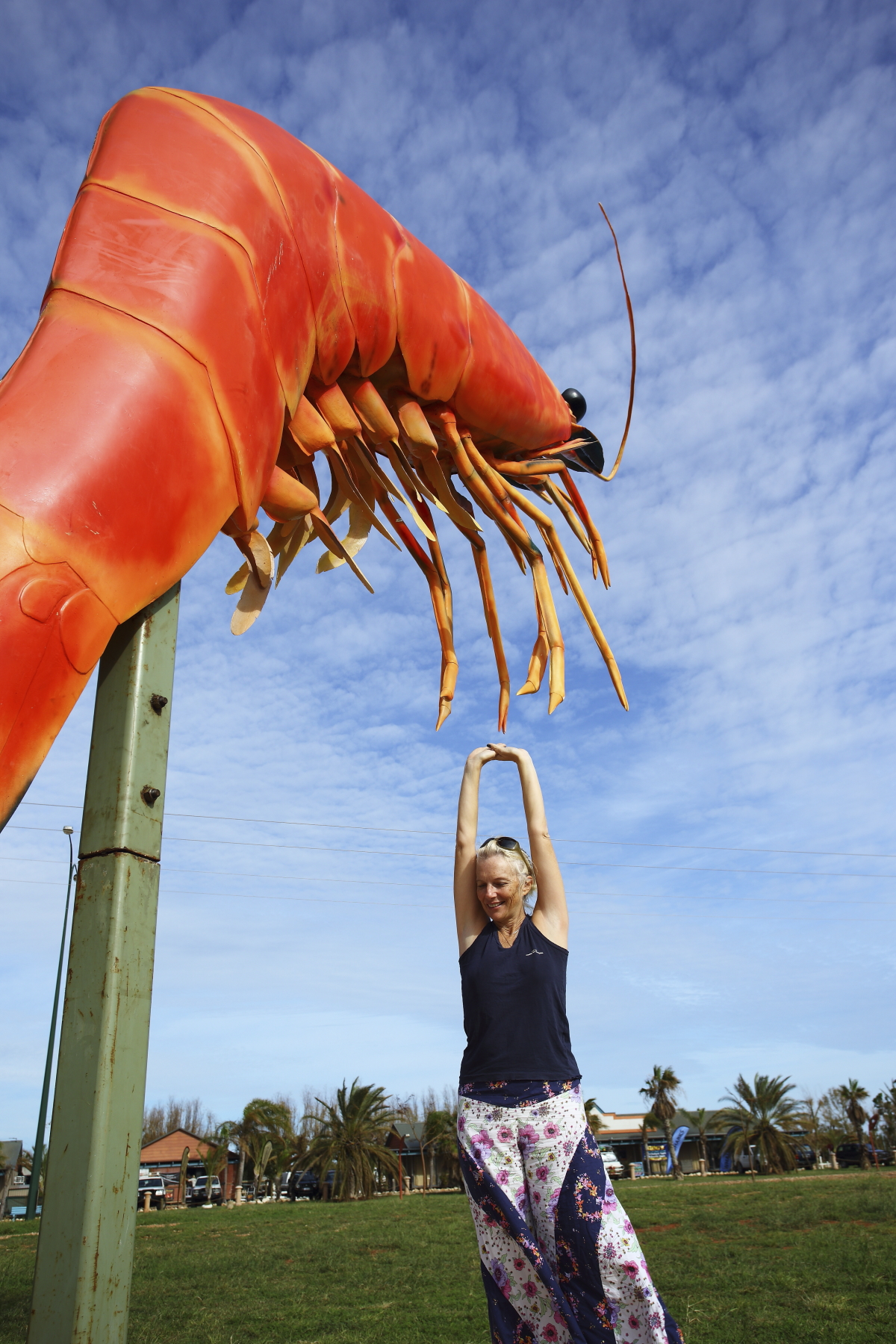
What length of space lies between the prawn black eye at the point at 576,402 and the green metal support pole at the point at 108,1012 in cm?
236

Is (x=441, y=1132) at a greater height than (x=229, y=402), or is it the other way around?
(x=229, y=402)

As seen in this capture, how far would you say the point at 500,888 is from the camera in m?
2.65

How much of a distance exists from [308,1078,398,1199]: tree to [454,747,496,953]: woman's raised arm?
30.8 meters

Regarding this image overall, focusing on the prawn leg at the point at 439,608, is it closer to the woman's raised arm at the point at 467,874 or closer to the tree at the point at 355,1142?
the woman's raised arm at the point at 467,874

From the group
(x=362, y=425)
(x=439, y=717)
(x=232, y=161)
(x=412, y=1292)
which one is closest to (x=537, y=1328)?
(x=439, y=717)

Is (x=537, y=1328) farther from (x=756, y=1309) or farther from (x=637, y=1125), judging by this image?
(x=637, y=1125)

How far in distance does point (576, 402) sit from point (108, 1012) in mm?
3079

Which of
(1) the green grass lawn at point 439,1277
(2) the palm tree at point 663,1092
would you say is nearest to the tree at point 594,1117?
(2) the palm tree at point 663,1092

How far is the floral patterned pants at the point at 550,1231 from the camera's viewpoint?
2.21 meters

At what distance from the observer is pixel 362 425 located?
280 cm

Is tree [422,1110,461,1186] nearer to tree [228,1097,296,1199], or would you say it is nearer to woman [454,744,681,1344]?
tree [228,1097,296,1199]

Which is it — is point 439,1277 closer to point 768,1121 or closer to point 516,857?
point 516,857

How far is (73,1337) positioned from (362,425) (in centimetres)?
233

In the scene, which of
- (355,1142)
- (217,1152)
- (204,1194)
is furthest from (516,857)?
Answer: (204,1194)
